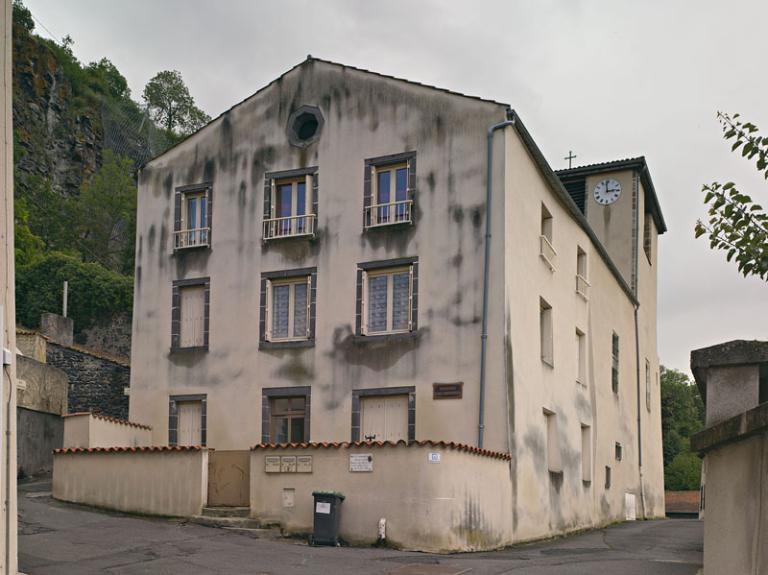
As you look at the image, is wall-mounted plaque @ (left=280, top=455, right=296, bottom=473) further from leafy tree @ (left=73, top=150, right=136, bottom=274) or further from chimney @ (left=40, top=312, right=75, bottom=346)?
leafy tree @ (left=73, top=150, right=136, bottom=274)

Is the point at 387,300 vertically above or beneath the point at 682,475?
above

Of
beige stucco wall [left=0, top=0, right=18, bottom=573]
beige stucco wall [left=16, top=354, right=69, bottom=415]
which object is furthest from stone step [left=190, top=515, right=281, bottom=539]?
beige stucco wall [left=16, top=354, right=69, bottom=415]

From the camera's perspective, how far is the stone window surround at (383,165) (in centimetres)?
2270

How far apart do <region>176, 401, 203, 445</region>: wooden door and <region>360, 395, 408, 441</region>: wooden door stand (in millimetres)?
4545

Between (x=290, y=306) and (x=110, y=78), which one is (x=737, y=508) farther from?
(x=110, y=78)

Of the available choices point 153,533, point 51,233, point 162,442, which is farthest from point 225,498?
point 51,233

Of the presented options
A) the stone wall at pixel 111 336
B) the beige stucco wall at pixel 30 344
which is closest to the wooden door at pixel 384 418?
the beige stucco wall at pixel 30 344

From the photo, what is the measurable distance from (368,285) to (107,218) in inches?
1370

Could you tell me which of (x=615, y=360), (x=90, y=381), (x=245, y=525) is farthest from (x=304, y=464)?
(x=615, y=360)

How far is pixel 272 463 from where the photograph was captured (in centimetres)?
1838

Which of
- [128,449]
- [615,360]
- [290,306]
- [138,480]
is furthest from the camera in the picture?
[615,360]

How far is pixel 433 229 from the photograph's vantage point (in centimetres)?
2228

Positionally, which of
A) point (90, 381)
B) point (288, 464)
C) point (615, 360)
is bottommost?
point (288, 464)

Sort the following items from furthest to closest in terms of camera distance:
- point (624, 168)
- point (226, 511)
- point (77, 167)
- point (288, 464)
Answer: point (77, 167)
point (624, 168)
point (226, 511)
point (288, 464)
